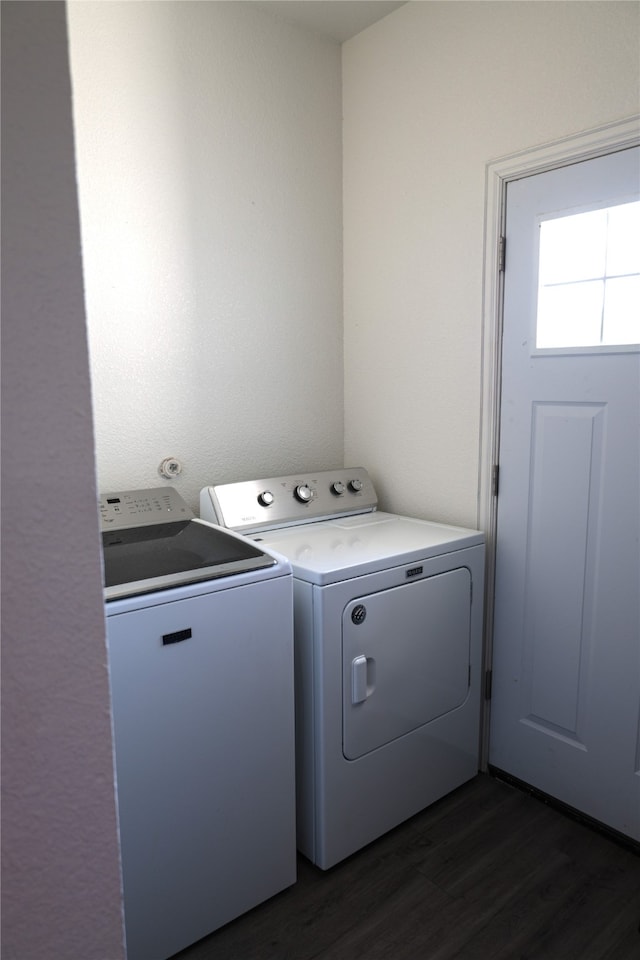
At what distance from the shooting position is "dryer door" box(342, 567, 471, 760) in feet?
6.32

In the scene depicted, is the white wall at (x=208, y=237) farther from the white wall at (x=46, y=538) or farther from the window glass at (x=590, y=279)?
the white wall at (x=46, y=538)

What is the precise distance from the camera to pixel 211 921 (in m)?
1.72

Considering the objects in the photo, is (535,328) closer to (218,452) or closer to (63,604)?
(218,452)

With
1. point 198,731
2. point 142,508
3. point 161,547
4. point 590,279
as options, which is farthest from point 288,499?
point 590,279

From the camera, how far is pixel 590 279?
1.99 metres

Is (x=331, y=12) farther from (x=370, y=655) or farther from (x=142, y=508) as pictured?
(x=370, y=655)

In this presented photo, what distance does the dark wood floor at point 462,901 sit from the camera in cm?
168

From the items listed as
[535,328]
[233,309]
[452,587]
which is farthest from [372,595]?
[233,309]

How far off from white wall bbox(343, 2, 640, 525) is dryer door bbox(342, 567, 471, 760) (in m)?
0.42

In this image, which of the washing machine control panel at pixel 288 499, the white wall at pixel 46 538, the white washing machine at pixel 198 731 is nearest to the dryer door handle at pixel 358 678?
the white washing machine at pixel 198 731

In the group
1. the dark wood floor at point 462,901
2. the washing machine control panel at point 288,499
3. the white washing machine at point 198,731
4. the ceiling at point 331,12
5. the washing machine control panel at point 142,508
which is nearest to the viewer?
the white washing machine at point 198,731

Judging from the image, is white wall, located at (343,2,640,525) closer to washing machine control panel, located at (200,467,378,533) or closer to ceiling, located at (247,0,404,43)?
ceiling, located at (247,0,404,43)

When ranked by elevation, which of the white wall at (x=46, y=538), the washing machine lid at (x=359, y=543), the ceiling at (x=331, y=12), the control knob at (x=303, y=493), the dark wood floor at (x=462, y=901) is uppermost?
the ceiling at (x=331, y=12)

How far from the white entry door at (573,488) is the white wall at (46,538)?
177 centimetres
